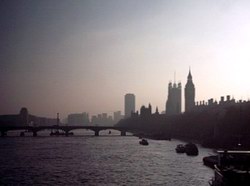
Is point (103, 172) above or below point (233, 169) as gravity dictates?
below

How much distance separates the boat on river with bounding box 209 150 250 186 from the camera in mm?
36438

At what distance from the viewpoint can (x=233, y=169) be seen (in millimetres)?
40844

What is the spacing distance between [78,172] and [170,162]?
68.6 feet

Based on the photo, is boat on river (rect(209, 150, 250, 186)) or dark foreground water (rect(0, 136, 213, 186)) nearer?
boat on river (rect(209, 150, 250, 186))

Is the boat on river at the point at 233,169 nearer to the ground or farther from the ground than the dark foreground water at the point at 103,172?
farther from the ground

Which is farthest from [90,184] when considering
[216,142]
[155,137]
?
[155,137]

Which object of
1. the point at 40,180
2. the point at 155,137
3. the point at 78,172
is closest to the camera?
the point at 40,180

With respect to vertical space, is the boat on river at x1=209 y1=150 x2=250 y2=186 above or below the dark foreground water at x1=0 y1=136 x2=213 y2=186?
above

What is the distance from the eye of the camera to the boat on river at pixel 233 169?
120 ft

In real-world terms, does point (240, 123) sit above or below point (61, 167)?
above

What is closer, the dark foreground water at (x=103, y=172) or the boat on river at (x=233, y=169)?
the boat on river at (x=233, y=169)

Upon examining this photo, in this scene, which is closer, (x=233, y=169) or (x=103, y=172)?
(x=233, y=169)

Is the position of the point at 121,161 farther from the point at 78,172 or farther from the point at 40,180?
the point at 40,180

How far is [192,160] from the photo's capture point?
86000mm
